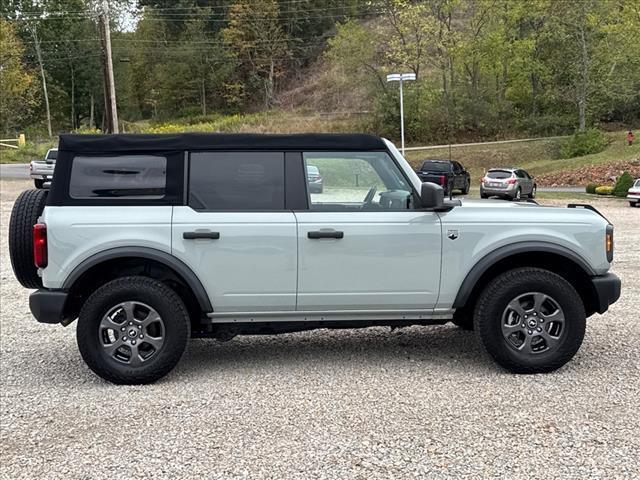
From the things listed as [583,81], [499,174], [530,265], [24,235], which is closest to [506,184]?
A: [499,174]

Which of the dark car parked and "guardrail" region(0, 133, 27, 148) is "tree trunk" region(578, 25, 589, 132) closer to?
the dark car parked

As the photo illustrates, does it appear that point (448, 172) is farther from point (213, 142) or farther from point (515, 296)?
point (213, 142)

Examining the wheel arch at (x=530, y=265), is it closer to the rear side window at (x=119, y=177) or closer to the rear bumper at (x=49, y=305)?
the rear side window at (x=119, y=177)

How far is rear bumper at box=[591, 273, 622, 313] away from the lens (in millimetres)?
4688

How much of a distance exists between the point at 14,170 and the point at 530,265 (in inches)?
1613

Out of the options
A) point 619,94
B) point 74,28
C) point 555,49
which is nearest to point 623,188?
point 619,94

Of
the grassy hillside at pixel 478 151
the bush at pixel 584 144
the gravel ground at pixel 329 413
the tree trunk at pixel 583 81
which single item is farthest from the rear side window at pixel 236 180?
the tree trunk at pixel 583 81

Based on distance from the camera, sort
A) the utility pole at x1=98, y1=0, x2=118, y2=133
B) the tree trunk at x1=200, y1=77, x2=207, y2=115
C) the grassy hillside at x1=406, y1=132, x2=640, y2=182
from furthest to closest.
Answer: the tree trunk at x1=200, y1=77, x2=207, y2=115 → the grassy hillside at x1=406, y1=132, x2=640, y2=182 → the utility pole at x1=98, y1=0, x2=118, y2=133

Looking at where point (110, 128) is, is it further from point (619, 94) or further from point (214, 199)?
point (619, 94)

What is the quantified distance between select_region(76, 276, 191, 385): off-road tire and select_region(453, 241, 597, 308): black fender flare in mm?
2119

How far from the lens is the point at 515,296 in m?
4.63

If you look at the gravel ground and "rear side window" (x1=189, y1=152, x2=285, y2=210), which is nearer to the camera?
the gravel ground

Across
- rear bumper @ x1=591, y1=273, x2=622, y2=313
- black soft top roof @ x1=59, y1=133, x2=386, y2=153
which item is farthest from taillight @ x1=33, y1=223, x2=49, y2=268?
rear bumper @ x1=591, y1=273, x2=622, y2=313

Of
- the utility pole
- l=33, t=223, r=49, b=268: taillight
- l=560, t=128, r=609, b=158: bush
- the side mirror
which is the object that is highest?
the utility pole
